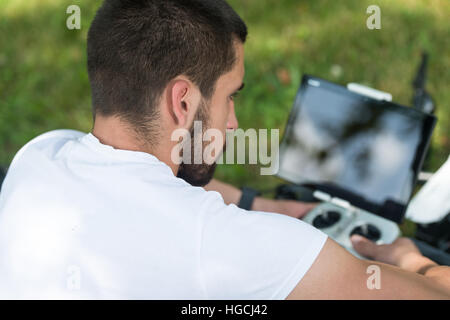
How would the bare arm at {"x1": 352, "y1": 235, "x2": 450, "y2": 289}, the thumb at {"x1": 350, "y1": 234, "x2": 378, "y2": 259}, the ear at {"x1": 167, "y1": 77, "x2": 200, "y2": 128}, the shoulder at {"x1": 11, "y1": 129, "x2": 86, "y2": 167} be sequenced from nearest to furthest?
1. the ear at {"x1": 167, "y1": 77, "x2": 200, "y2": 128}
2. the shoulder at {"x1": 11, "y1": 129, "x2": 86, "y2": 167}
3. the bare arm at {"x1": 352, "y1": 235, "x2": 450, "y2": 289}
4. the thumb at {"x1": 350, "y1": 234, "x2": 378, "y2": 259}

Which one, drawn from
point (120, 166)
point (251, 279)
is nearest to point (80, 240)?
point (120, 166)

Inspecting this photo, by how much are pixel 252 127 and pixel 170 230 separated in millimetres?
2121

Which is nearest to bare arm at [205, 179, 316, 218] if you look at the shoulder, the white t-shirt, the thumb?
the thumb

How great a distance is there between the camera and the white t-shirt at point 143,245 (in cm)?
113

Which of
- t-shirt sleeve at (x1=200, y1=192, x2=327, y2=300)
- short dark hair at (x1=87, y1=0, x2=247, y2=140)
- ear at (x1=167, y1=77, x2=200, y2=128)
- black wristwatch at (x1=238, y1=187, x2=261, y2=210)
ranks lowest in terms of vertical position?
black wristwatch at (x1=238, y1=187, x2=261, y2=210)

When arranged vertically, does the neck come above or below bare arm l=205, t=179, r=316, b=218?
above

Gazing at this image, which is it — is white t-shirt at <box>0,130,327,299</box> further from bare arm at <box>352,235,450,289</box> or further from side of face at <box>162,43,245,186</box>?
bare arm at <box>352,235,450,289</box>

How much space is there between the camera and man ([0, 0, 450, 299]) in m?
1.14

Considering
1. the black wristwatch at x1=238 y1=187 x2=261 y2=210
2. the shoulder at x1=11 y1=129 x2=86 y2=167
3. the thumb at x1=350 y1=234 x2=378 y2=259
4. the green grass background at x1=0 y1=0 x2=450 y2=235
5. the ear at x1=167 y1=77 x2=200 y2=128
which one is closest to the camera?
the ear at x1=167 y1=77 x2=200 y2=128

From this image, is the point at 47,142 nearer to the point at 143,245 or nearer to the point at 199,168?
the point at 199,168

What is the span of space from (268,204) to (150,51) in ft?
3.40

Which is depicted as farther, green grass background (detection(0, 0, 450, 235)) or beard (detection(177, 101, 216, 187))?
green grass background (detection(0, 0, 450, 235))

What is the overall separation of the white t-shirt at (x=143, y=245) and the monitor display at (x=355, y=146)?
811 mm

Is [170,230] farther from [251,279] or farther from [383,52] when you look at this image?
[383,52]
